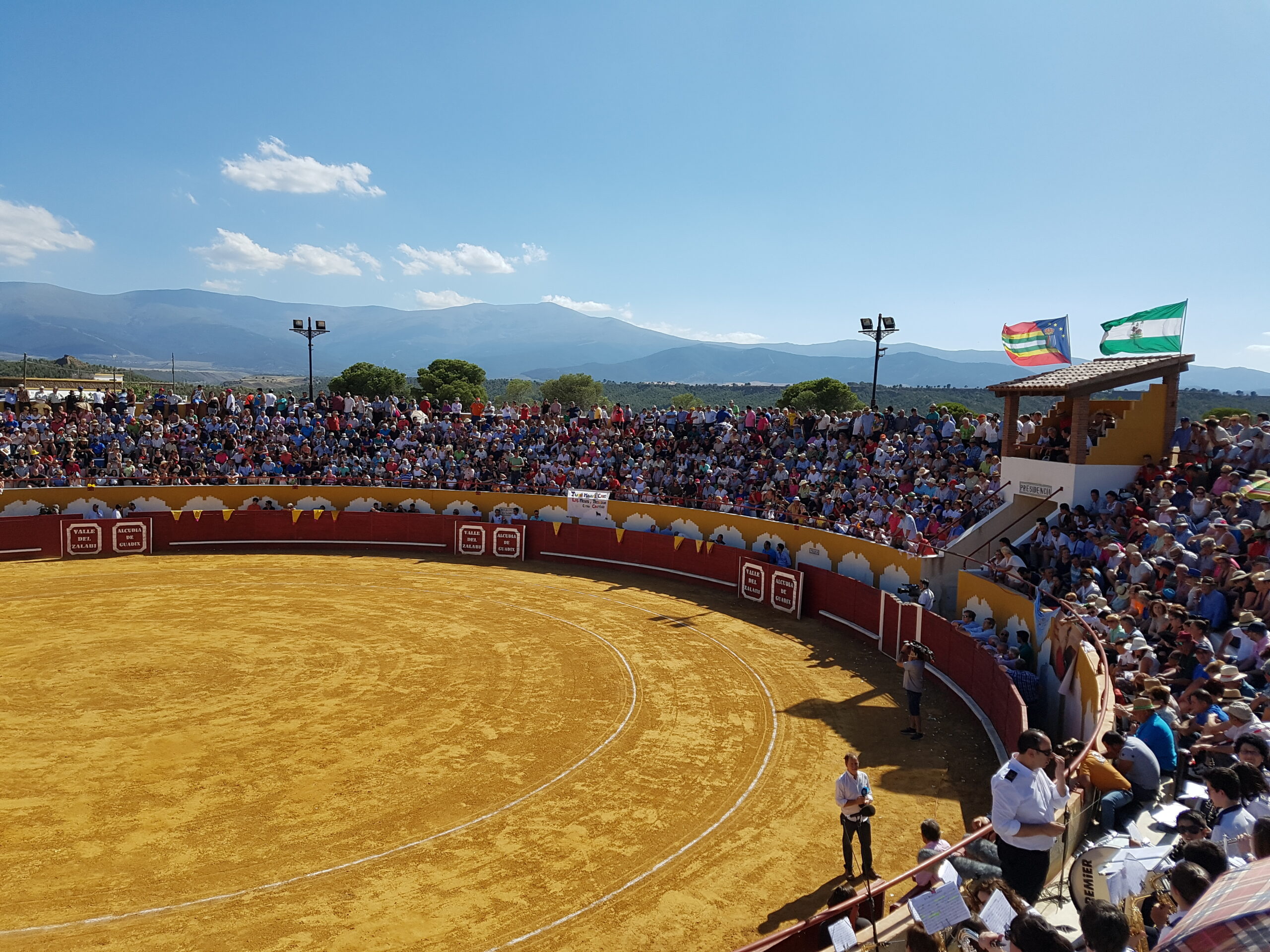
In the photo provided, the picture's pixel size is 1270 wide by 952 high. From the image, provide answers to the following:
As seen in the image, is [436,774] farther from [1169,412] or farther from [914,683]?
[1169,412]

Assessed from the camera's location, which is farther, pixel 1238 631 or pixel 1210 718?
pixel 1238 631

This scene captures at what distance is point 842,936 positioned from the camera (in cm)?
484

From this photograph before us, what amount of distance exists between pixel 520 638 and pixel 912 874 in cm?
1291

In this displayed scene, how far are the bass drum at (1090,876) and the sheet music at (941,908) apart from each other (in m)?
1.77

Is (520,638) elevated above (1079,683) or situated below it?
below

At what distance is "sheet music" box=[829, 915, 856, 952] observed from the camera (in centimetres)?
481

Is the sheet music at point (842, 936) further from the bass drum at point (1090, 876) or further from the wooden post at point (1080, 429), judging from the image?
the wooden post at point (1080, 429)

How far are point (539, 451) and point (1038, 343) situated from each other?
17679mm

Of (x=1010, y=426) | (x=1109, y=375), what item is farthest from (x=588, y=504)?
A: (x=1109, y=375)

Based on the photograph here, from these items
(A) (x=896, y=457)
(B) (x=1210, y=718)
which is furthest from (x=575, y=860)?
(A) (x=896, y=457)

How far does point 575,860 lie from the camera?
8938 millimetres

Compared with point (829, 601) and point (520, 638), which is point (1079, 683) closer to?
point (829, 601)

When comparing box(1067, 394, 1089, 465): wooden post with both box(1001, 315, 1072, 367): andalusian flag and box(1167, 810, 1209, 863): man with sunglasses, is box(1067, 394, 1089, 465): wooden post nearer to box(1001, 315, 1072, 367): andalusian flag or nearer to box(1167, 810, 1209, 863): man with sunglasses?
box(1001, 315, 1072, 367): andalusian flag

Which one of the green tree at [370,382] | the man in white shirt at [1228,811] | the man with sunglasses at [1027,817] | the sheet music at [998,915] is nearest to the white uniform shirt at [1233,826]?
the man in white shirt at [1228,811]
